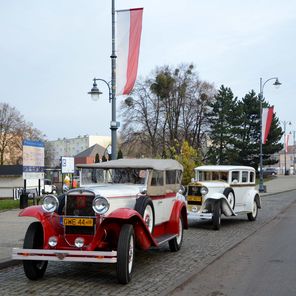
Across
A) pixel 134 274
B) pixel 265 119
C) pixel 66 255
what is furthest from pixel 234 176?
pixel 265 119

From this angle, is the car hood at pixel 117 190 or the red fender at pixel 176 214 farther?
the red fender at pixel 176 214

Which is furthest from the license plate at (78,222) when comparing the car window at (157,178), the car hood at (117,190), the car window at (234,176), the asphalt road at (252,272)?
the car window at (234,176)

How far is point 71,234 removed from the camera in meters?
7.40

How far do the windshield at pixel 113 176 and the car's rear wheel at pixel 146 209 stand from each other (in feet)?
1.92

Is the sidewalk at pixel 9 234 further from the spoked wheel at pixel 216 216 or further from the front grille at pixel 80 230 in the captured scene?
the spoked wheel at pixel 216 216

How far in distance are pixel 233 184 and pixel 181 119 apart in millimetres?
42052

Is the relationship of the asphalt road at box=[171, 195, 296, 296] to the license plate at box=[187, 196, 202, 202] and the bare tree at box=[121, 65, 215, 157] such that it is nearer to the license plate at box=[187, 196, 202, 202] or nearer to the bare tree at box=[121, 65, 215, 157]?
the license plate at box=[187, 196, 202, 202]

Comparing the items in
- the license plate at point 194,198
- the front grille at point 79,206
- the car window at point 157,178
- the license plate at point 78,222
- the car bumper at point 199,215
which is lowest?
the car bumper at point 199,215

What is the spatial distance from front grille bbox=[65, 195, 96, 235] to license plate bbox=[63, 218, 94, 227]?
0.06 m

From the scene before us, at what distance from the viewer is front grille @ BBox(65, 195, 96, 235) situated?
7.36m

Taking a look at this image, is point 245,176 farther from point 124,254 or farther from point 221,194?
point 124,254

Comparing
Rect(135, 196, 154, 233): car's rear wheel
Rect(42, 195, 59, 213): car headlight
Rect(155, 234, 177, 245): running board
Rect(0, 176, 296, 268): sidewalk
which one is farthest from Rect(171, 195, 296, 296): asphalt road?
Rect(0, 176, 296, 268): sidewalk

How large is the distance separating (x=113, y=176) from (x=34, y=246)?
2.38 metres

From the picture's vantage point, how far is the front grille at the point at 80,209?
736 centimetres
